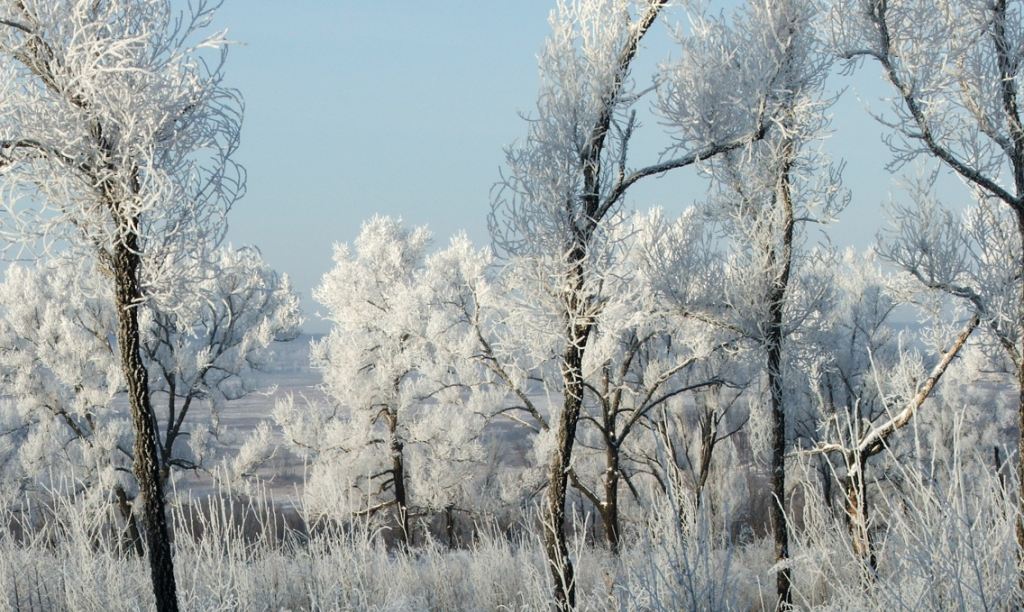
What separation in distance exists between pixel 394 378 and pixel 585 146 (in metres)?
14.9

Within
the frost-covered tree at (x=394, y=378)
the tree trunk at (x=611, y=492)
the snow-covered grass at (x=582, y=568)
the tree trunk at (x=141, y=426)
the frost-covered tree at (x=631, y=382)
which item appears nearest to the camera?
the snow-covered grass at (x=582, y=568)

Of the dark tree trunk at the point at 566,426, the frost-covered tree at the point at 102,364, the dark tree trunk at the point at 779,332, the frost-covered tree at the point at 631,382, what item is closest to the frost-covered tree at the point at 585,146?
the dark tree trunk at the point at 566,426

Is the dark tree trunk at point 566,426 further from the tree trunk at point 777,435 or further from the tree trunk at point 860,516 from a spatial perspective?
the tree trunk at point 860,516

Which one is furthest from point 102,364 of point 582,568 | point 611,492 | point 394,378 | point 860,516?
point 860,516

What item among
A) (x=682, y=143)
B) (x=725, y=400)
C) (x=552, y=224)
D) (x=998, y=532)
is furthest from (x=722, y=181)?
(x=725, y=400)

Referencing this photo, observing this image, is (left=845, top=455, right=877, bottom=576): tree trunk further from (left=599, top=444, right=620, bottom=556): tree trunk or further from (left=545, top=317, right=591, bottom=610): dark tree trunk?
(left=599, top=444, right=620, bottom=556): tree trunk

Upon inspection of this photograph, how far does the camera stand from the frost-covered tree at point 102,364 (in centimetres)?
1859

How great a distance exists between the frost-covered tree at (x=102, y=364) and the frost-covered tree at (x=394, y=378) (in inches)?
74.7

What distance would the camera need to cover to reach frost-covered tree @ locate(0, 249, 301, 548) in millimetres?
18594

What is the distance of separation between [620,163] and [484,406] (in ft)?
50.7

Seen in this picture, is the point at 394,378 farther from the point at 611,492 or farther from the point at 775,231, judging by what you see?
the point at 775,231

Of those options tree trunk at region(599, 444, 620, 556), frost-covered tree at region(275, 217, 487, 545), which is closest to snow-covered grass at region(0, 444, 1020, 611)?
tree trunk at region(599, 444, 620, 556)

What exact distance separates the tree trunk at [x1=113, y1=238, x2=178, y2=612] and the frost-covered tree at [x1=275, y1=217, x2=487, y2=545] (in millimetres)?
14503

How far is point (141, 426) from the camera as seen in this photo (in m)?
5.02
